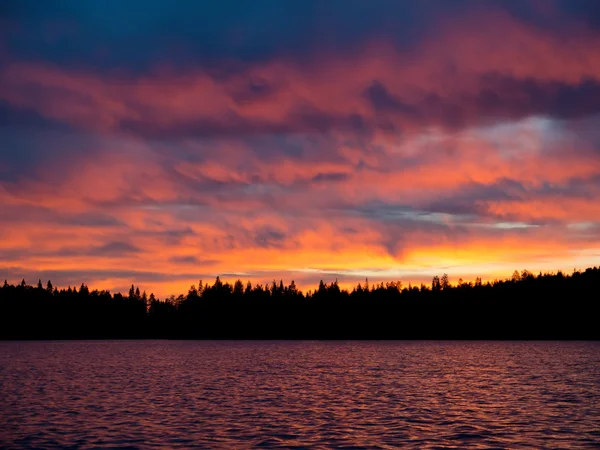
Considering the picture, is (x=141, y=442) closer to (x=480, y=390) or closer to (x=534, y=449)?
(x=534, y=449)

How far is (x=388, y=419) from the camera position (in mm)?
47500

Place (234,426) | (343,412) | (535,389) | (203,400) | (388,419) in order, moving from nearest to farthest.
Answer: (234,426), (388,419), (343,412), (203,400), (535,389)

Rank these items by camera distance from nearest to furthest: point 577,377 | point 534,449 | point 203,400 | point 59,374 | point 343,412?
point 534,449 → point 343,412 → point 203,400 → point 577,377 → point 59,374

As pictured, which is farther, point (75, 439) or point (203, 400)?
Answer: point (203, 400)

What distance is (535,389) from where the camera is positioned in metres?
70.4

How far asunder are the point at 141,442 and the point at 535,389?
46933 mm

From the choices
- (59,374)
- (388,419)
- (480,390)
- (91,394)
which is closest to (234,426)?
(388,419)

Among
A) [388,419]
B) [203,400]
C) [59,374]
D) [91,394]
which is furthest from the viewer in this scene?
[59,374]

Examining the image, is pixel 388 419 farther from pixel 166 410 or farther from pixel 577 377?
pixel 577 377

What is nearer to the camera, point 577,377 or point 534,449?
point 534,449

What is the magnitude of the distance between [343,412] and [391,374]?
4359cm

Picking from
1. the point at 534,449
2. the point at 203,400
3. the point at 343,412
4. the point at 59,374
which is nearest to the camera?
the point at 534,449

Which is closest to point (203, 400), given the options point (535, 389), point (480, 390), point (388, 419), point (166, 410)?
point (166, 410)

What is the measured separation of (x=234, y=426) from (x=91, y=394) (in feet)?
89.4
